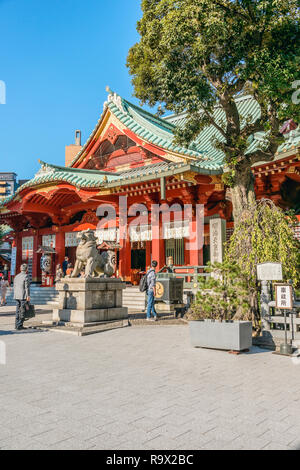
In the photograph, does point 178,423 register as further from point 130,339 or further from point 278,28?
point 278,28

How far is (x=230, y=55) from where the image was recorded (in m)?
8.27

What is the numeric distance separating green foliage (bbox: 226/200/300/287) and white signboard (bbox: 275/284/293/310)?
1.12 m

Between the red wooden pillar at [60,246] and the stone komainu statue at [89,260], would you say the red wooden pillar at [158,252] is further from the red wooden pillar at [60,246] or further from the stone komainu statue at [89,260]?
the red wooden pillar at [60,246]

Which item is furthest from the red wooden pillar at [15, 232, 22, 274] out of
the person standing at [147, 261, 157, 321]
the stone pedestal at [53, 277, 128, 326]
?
the person standing at [147, 261, 157, 321]

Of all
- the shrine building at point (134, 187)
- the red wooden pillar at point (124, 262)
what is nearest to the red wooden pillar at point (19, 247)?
the shrine building at point (134, 187)

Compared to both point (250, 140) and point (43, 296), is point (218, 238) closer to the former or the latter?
point (250, 140)

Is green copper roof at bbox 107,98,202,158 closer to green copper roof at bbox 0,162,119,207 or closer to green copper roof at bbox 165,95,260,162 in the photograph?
green copper roof at bbox 165,95,260,162

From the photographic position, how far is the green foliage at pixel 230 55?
742cm

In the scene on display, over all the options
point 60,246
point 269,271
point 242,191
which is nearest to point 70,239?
point 60,246

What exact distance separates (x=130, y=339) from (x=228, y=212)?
890cm

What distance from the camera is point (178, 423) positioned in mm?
3180

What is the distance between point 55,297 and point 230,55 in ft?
42.7
